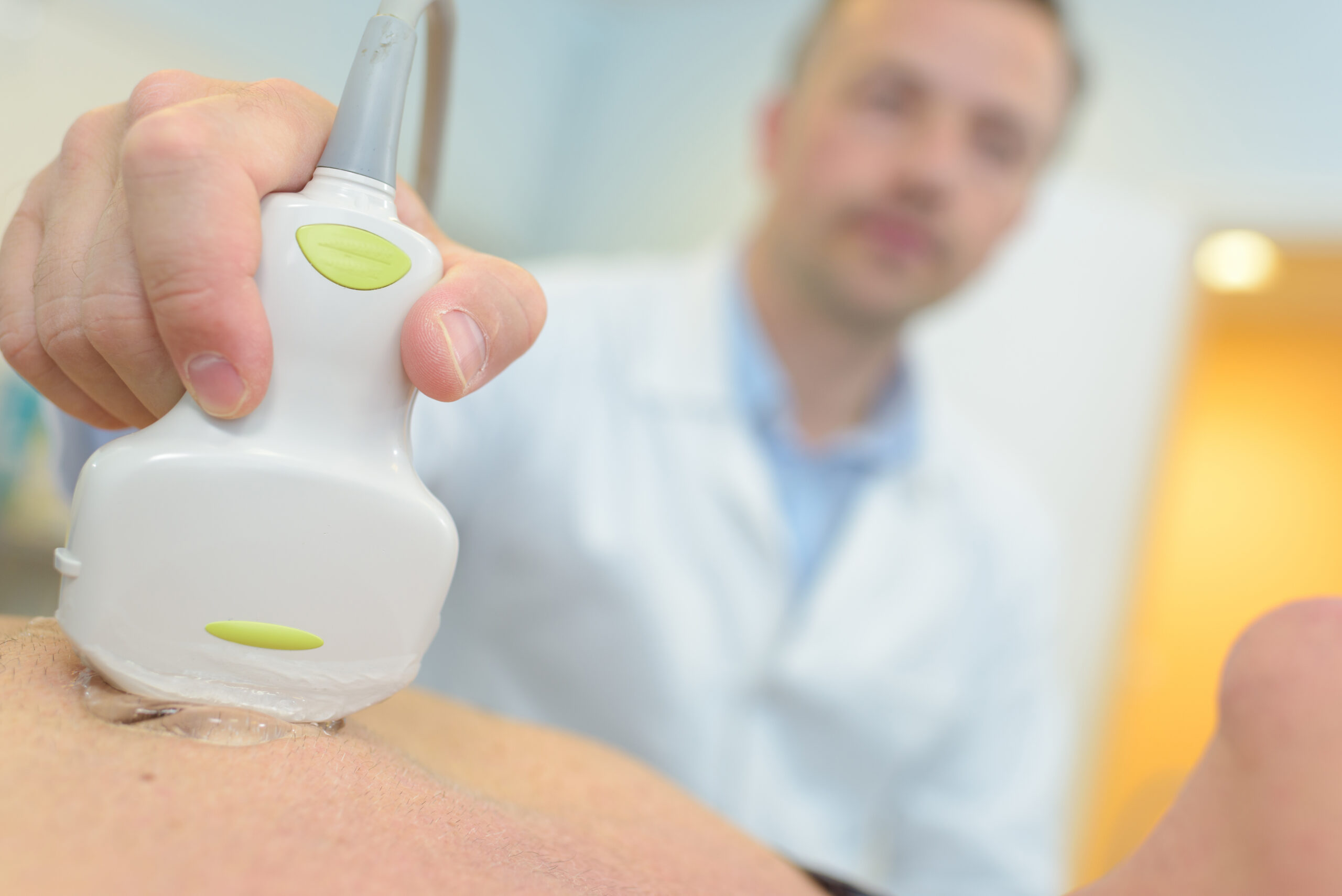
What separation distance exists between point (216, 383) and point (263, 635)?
0.25 ft

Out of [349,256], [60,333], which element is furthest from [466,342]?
[60,333]

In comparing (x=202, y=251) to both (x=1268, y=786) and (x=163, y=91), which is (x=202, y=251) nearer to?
(x=163, y=91)

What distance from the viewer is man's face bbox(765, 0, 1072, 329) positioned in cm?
123

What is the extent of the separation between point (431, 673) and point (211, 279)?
36.1 inches

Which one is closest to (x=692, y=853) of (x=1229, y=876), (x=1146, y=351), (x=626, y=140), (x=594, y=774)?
(x=594, y=774)

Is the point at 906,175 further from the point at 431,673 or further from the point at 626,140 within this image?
the point at 626,140

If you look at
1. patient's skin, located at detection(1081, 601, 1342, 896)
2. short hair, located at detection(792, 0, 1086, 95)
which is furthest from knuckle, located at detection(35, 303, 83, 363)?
short hair, located at detection(792, 0, 1086, 95)

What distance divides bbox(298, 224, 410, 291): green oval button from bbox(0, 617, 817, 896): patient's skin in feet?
0.50

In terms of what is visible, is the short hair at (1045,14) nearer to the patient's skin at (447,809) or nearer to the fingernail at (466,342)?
the patient's skin at (447,809)

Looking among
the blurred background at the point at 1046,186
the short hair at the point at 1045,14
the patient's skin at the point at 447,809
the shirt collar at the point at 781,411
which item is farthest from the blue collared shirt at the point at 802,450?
the patient's skin at the point at 447,809

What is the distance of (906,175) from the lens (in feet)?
4.00

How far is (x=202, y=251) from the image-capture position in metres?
0.28

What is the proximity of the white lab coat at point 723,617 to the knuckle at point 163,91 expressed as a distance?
2.06 feet

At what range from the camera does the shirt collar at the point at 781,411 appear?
4.33 ft
